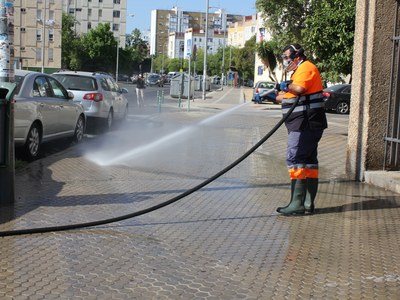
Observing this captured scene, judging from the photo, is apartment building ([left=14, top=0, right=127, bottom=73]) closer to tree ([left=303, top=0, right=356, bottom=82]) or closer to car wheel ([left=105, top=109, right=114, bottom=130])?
car wheel ([left=105, top=109, right=114, bottom=130])

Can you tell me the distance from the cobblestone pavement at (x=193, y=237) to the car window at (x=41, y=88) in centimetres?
127

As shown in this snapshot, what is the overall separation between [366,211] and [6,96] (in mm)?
4436

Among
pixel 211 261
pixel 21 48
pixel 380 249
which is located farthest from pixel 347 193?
pixel 21 48

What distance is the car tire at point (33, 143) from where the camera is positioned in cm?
1070

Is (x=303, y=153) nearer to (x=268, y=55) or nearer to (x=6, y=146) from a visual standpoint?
(x=6, y=146)

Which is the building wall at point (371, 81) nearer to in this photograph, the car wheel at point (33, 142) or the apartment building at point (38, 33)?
the car wheel at point (33, 142)

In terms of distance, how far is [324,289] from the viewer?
15.4 ft

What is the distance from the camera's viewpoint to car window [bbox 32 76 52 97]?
11241mm

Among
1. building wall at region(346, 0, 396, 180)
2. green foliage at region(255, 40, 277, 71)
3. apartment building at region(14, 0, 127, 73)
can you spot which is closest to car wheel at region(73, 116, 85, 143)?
green foliage at region(255, 40, 277, 71)

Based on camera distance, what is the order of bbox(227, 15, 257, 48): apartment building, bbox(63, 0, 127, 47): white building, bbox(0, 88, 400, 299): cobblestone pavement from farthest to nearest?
1. bbox(227, 15, 257, 48): apartment building
2. bbox(63, 0, 127, 47): white building
3. bbox(0, 88, 400, 299): cobblestone pavement

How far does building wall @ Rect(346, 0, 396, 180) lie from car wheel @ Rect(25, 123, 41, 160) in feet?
18.0

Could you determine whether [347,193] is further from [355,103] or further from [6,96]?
[6,96]

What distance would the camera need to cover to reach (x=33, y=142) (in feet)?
35.9

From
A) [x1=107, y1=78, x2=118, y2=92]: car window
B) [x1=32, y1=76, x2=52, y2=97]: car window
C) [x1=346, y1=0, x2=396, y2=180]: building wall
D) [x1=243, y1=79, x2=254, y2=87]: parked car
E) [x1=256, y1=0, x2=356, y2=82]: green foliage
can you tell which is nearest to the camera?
[x1=346, y1=0, x2=396, y2=180]: building wall
